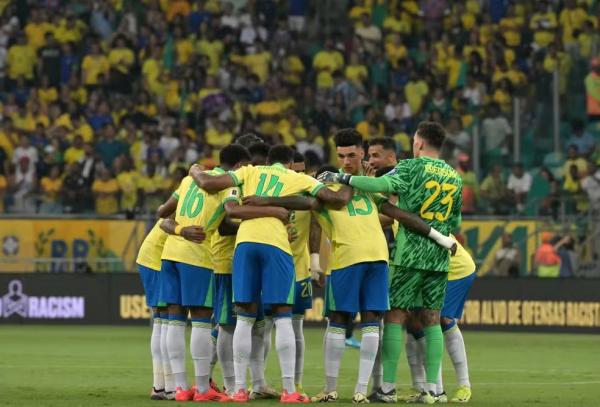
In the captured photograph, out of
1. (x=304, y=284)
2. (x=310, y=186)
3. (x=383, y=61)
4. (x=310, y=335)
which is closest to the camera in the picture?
(x=310, y=186)

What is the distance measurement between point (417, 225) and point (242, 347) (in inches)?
75.9

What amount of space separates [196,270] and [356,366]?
555cm

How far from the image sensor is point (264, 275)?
1315 cm

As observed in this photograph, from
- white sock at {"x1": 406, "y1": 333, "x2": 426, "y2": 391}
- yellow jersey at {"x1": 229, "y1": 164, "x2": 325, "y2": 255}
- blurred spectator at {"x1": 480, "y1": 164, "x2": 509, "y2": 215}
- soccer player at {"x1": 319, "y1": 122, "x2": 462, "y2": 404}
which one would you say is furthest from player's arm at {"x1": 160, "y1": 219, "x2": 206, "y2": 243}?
blurred spectator at {"x1": 480, "y1": 164, "x2": 509, "y2": 215}

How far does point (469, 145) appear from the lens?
2859 centimetres

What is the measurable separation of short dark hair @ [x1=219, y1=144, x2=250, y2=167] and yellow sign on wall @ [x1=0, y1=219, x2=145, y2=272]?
1307cm

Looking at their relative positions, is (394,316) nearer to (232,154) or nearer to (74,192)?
(232,154)

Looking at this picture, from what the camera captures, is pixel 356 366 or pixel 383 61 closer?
pixel 356 366

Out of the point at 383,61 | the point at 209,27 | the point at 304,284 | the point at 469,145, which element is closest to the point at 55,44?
the point at 209,27

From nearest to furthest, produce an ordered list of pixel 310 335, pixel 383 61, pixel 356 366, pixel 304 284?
pixel 304 284 < pixel 356 366 < pixel 310 335 < pixel 383 61

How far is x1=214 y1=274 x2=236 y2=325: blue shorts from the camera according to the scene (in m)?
13.7

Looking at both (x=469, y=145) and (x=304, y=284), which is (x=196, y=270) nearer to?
(x=304, y=284)

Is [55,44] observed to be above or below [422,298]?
above

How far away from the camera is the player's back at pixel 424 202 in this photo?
13.3m
